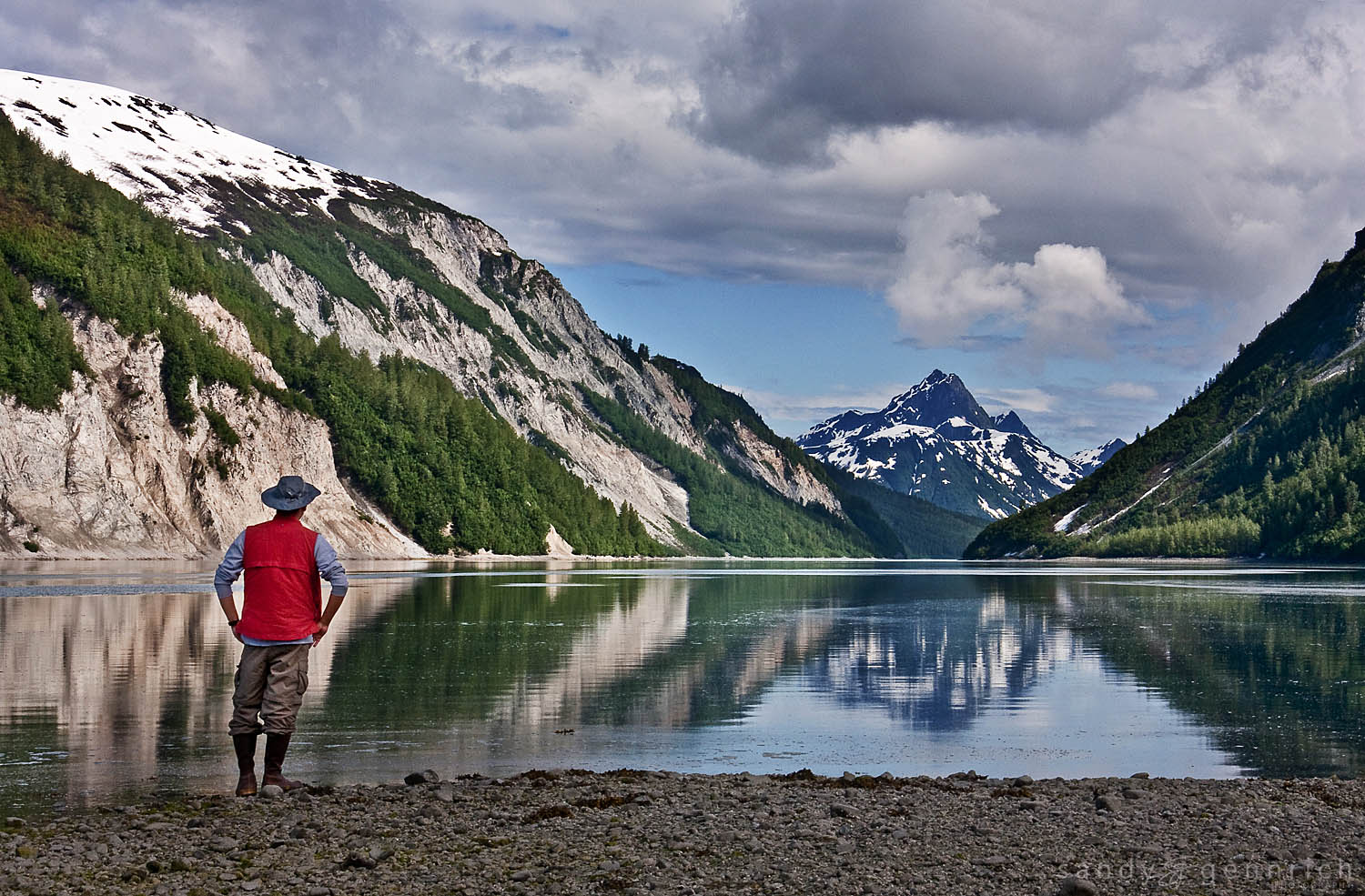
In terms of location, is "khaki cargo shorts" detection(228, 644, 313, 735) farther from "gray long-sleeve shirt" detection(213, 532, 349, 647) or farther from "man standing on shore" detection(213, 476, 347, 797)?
"gray long-sleeve shirt" detection(213, 532, 349, 647)

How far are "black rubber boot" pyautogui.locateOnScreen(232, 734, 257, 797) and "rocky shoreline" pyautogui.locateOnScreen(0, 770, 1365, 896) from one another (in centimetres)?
33

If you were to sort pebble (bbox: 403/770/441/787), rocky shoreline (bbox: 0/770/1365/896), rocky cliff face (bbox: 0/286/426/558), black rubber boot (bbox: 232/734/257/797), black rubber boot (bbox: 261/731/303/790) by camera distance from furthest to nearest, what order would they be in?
rocky cliff face (bbox: 0/286/426/558) → pebble (bbox: 403/770/441/787) → black rubber boot (bbox: 261/731/303/790) → black rubber boot (bbox: 232/734/257/797) → rocky shoreline (bbox: 0/770/1365/896)

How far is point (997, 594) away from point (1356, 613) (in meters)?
30.6

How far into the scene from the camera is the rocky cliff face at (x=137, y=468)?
11719 cm

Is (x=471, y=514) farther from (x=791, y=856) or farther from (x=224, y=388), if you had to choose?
(x=791, y=856)

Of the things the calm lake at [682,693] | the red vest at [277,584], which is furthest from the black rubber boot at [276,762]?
the red vest at [277,584]

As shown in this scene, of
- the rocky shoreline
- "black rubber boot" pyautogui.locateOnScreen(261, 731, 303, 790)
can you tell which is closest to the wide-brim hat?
"black rubber boot" pyautogui.locateOnScreen(261, 731, 303, 790)

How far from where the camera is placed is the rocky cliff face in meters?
117

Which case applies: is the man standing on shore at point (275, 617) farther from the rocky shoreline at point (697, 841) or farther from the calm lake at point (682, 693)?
the calm lake at point (682, 693)

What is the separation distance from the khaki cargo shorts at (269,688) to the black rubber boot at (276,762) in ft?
0.63

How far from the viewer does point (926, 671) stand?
3934cm

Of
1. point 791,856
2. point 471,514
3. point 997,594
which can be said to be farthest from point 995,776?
point 471,514

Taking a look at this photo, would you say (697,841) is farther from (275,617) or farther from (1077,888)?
(275,617)

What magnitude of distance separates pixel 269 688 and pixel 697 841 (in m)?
6.79
